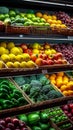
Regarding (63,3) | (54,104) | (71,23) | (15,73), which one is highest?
(63,3)

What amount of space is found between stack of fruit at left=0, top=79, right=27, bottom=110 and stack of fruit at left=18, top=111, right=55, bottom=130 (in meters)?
0.42

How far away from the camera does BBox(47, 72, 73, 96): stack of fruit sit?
3.58m

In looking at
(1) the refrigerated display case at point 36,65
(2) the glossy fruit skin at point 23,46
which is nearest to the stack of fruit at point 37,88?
(1) the refrigerated display case at point 36,65

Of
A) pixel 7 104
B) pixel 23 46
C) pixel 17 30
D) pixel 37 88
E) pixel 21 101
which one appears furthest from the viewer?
pixel 23 46

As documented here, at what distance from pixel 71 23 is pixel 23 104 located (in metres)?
1.64

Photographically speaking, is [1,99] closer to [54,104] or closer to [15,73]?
[15,73]

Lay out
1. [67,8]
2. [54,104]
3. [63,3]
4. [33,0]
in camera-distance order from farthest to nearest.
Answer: [67,8]
[63,3]
[33,0]
[54,104]

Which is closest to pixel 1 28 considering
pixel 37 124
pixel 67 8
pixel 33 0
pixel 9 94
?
pixel 9 94

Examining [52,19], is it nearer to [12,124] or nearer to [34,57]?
[34,57]

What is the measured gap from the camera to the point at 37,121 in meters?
3.49

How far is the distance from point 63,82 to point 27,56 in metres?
0.76

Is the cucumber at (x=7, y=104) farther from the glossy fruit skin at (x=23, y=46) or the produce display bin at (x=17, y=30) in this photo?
the glossy fruit skin at (x=23, y=46)

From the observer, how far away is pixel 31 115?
348 centimetres

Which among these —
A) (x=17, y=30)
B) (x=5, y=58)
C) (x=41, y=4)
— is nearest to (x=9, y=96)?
(x=5, y=58)
